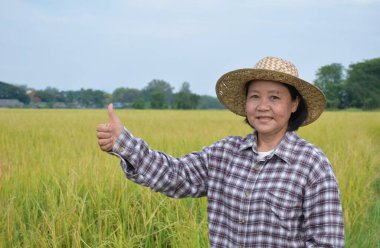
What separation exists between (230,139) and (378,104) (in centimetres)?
5186

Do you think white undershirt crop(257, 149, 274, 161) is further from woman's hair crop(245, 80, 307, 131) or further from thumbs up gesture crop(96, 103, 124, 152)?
thumbs up gesture crop(96, 103, 124, 152)

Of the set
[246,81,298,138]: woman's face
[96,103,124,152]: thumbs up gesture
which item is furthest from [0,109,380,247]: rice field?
[246,81,298,138]: woman's face

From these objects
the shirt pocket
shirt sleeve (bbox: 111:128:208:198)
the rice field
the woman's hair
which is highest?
the woman's hair

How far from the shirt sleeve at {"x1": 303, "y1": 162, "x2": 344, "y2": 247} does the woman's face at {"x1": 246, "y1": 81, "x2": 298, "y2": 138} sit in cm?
21

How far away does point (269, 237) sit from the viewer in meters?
1.54

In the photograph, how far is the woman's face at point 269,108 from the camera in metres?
1.60

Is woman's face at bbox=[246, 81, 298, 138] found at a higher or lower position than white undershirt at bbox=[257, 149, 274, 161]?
higher

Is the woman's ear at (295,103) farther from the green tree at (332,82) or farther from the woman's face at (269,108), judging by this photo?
the green tree at (332,82)

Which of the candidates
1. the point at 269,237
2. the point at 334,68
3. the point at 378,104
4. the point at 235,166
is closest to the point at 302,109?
the point at 235,166

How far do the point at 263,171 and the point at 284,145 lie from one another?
11 cm

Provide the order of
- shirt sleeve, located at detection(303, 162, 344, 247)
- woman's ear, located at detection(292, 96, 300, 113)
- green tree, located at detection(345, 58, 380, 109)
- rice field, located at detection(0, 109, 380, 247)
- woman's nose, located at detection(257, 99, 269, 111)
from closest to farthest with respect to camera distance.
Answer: shirt sleeve, located at detection(303, 162, 344, 247)
woman's nose, located at detection(257, 99, 269, 111)
woman's ear, located at detection(292, 96, 300, 113)
rice field, located at detection(0, 109, 380, 247)
green tree, located at detection(345, 58, 380, 109)

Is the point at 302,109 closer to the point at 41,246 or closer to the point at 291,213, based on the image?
the point at 291,213

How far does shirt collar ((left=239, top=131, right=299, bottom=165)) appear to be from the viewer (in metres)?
1.55

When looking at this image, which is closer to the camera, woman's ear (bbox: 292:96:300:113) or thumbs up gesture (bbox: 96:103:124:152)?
thumbs up gesture (bbox: 96:103:124:152)
